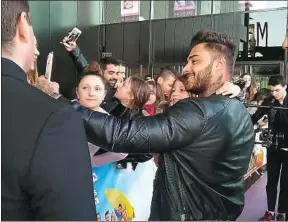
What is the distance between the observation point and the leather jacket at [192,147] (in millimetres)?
843

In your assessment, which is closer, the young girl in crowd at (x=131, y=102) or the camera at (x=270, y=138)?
the young girl in crowd at (x=131, y=102)

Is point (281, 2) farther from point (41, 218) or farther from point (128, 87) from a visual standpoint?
point (41, 218)

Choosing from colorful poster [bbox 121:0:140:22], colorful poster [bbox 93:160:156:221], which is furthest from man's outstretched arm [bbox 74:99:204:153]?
colorful poster [bbox 121:0:140:22]

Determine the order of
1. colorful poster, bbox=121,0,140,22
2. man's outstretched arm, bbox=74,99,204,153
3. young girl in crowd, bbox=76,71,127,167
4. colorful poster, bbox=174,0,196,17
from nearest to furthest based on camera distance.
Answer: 1. man's outstretched arm, bbox=74,99,204,153
2. young girl in crowd, bbox=76,71,127,167
3. colorful poster, bbox=174,0,196,17
4. colorful poster, bbox=121,0,140,22

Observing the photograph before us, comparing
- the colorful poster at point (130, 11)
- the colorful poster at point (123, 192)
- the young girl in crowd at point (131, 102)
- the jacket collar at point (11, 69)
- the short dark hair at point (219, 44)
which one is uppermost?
the colorful poster at point (130, 11)

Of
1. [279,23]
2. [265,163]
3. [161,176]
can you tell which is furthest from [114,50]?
[161,176]

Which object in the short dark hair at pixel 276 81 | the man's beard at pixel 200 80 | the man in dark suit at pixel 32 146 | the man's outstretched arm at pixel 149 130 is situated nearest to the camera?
the man in dark suit at pixel 32 146

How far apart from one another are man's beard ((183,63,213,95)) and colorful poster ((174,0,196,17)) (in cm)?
407

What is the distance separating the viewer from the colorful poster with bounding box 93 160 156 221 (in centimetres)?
182

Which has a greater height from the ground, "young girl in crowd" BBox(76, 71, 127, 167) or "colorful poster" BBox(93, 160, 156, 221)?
"young girl in crowd" BBox(76, 71, 127, 167)

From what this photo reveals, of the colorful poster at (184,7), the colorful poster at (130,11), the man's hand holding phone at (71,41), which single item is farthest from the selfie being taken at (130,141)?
the colorful poster at (130,11)

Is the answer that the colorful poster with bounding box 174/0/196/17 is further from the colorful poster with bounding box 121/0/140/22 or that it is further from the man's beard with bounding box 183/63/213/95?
the man's beard with bounding box 183/63/213/95

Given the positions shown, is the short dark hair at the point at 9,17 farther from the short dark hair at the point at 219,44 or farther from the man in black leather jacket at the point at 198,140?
the short dark hair at the point at 219,44

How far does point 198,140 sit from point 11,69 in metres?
0.49
